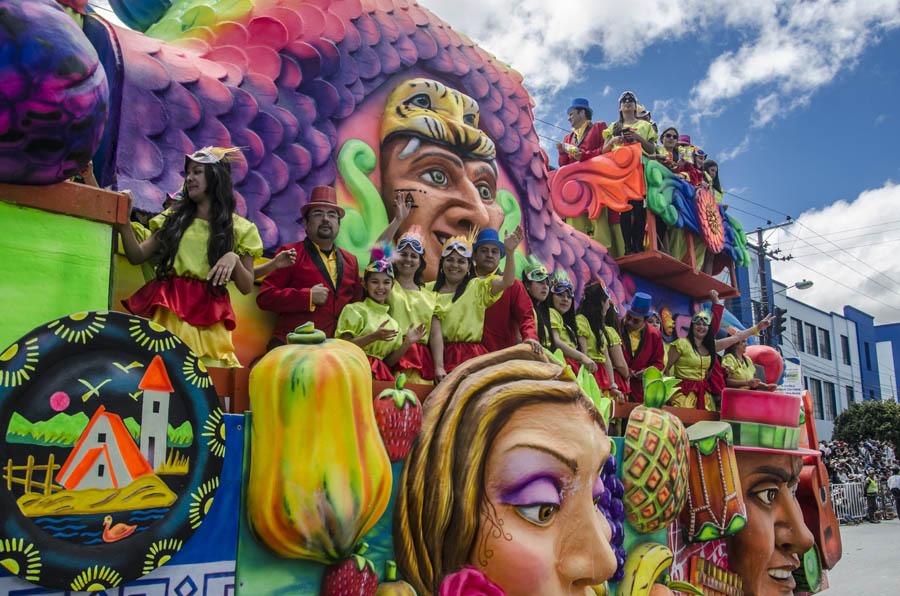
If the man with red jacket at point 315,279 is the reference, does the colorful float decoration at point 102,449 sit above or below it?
below

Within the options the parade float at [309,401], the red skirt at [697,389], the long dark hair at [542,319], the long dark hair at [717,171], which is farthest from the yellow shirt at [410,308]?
the long dark hair at [717,171]

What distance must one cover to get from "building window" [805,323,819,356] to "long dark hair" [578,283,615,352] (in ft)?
84.9

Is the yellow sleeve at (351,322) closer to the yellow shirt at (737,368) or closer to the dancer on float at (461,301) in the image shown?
the dancer on float at (461,301)

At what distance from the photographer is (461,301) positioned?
3.88 m

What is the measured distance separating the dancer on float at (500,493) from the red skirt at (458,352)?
684 mm

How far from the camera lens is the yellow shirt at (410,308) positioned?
3641 mm

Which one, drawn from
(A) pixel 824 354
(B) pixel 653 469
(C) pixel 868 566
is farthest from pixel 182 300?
(A) pixel 824 354

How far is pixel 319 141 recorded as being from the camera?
4.29m

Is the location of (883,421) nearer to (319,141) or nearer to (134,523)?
(319,141)

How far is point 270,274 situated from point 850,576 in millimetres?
8754

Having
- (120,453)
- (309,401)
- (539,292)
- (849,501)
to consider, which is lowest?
(849,501)

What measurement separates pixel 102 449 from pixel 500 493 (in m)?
1.44

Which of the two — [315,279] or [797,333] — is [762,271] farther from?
[315,279]

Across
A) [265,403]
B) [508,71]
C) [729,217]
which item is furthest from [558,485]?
[729,217]
